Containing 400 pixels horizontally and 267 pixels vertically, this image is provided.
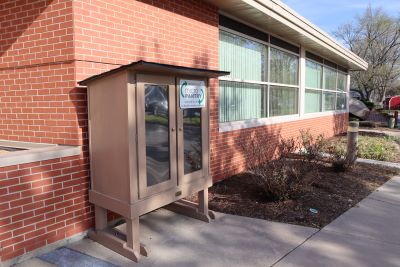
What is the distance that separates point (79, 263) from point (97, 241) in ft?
1.56

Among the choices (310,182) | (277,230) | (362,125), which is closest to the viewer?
(277,230)

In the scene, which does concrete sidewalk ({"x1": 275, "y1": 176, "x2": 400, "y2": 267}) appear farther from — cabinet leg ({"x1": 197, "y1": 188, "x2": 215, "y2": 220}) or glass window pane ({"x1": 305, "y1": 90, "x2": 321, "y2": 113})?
glass window pane ({"x1": 305, "y1": 90, "x2": 321, "y2": 113})

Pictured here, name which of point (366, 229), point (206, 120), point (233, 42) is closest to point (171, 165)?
point (206, 120)

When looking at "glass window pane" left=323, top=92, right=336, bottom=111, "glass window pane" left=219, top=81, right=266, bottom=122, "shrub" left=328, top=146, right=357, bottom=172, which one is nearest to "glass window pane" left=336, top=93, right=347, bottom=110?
"glass window pane" left=323, top=92, right=336, bottom=111

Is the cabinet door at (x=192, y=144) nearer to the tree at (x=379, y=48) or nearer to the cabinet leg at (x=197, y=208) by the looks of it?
the cabinet leg at (x=197, y=208)

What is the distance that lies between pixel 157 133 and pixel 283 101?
6129 mm

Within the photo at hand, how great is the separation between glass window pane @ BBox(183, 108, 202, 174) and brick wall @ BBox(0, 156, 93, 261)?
1126 millimetres

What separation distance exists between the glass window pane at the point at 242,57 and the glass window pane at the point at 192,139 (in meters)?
2.68

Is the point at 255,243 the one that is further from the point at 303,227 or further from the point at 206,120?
the point at 206,120

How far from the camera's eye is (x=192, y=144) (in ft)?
13.5

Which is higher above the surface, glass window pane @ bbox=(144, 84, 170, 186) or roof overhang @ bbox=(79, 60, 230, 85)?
roof overhang @ bbox=(79, 60, 230, 85)

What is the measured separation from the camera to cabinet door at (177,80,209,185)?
3.91m

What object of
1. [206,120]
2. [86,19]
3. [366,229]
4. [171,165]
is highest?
[86,19]

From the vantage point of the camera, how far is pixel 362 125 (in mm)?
20281
